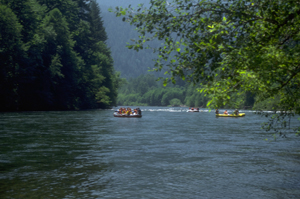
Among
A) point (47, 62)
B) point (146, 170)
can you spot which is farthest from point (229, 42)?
point (47, 62)

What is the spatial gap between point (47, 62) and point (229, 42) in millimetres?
63953

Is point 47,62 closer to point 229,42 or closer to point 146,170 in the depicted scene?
point 146,170

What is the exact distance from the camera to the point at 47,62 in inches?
2800

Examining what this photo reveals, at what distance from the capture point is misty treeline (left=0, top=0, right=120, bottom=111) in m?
57.6

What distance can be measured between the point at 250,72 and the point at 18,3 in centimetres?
6167

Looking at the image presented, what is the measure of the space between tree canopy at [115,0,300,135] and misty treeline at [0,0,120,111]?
48.5m

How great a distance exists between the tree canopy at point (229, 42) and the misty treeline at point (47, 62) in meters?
48.5

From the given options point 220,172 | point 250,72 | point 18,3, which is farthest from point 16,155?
point 18,3

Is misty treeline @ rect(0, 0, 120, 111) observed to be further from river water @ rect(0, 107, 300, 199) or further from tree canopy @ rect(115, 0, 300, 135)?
tree canopy @ rect(115, 0, 300, 135)

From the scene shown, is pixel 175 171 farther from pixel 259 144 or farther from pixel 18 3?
pixel 18 3

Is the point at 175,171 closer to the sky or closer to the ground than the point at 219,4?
closer to the ground

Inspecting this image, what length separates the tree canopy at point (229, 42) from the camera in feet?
32.5

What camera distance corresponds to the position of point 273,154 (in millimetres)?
18562

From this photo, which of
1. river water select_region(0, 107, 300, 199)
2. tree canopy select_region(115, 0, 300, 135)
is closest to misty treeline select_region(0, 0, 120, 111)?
river water select_region(0, 107, 300, 199)
